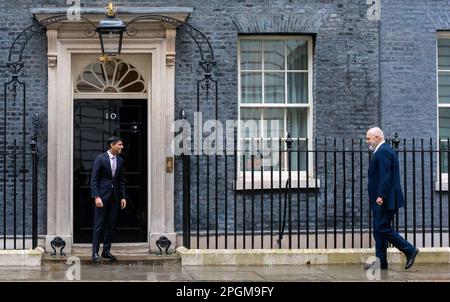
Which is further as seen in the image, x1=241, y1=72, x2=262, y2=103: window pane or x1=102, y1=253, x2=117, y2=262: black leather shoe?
x1=241, y1=72, x2=262, y2=103: window pane

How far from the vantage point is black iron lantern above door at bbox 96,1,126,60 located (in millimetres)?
13606

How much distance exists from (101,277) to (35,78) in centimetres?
403

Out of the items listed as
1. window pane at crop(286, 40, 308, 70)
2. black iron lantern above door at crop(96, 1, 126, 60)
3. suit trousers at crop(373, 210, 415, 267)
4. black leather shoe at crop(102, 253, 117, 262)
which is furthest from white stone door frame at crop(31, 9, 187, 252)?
suit trousers at crop(373, 210, 415, 267)

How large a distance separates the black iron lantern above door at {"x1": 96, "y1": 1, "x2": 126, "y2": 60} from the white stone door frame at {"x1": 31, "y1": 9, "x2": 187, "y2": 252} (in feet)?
0.68

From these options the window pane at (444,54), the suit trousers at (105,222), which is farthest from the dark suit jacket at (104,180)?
the window pane at (444,54)

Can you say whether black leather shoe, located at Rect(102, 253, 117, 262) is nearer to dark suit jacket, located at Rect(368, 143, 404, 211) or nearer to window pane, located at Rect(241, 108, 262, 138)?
window pane, located at Rect(241, 108, 262, 138)

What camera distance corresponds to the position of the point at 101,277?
11859 millimetres

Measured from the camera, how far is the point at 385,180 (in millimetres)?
11953

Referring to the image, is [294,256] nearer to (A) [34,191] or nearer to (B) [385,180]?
(B) [385,180]

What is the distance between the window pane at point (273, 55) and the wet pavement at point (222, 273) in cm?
363

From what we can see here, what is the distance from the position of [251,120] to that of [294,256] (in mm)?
2723

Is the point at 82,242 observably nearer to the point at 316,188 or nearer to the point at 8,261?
the point at 8,261

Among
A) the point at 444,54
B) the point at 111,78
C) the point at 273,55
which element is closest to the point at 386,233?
the point at 273,55

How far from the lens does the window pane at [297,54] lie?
15.1 m
